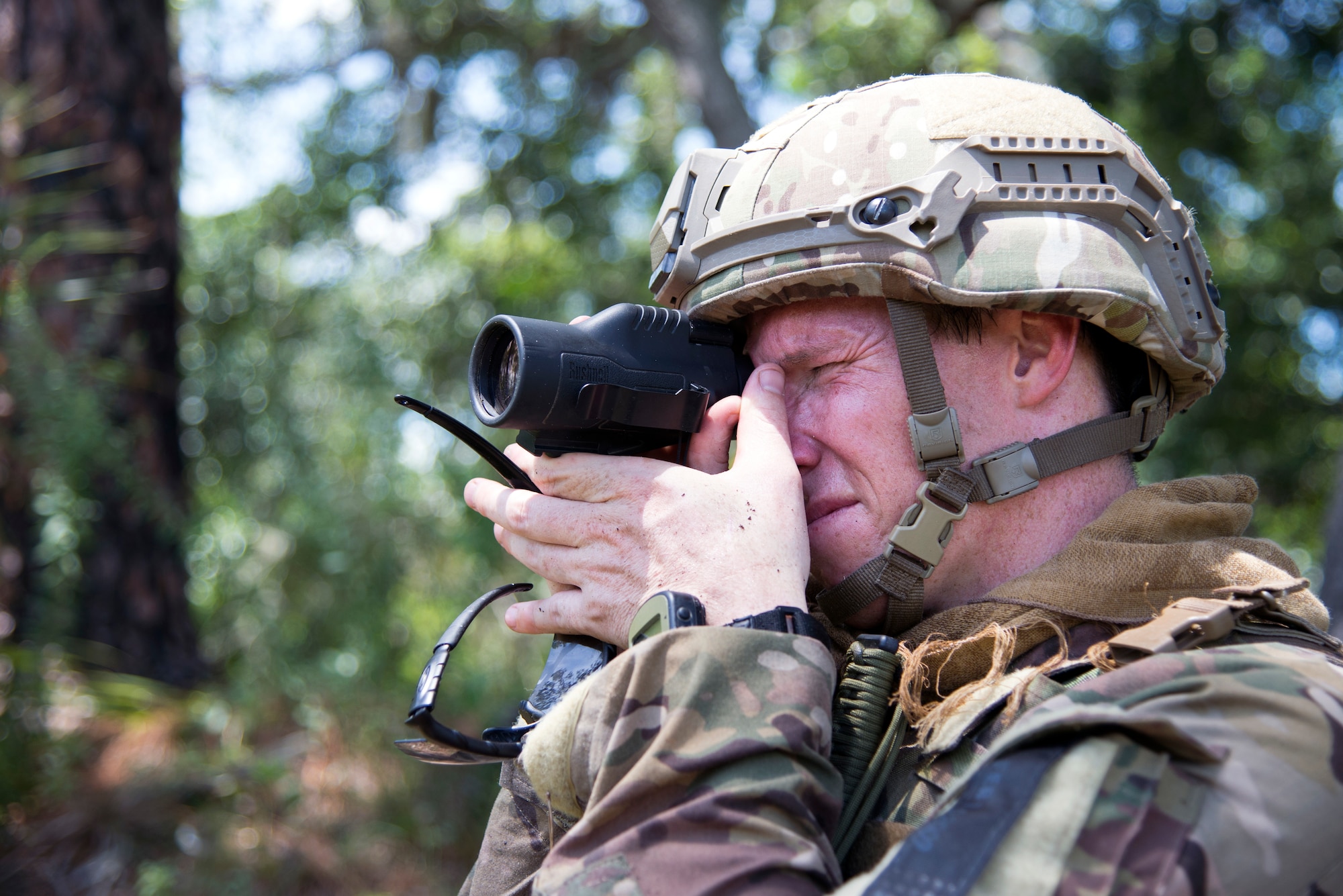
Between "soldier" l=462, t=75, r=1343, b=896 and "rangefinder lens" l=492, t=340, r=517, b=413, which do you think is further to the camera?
"rangefinder lens" l=492, t=340, r=517, b=413

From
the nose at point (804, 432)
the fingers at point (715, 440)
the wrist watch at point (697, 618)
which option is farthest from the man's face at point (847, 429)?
the wrist watch at point (697, 618)

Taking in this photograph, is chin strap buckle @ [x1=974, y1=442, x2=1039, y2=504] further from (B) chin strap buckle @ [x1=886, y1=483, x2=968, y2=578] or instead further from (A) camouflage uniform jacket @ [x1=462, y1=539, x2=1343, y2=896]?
(A) camouflage uniform jacket @ [x1=462, y1=539, x2=1343, y2=896]

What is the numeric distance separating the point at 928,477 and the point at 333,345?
3.99m

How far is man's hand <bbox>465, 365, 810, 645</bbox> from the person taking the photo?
1553 mm

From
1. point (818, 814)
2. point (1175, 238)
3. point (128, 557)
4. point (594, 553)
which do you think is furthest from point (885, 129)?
point (128, 557)

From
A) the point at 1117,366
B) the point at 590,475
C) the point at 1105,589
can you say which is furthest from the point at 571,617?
the point at 1117,366

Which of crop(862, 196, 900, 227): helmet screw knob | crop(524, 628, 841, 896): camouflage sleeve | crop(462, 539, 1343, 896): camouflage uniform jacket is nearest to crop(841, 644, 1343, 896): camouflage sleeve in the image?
crop(462, 539, 1343, 896): camouflage uniform jacket

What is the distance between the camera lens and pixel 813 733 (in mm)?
1318

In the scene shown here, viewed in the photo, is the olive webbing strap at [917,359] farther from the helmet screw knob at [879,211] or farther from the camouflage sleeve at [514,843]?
the camouflage sleeve at [514,843]

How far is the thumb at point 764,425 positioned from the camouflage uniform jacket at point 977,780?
35 cm

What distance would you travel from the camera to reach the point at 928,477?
1.72 metres

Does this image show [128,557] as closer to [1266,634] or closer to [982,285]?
[982,285]

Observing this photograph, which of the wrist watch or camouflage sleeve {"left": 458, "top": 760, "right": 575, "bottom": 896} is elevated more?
the wrist watch

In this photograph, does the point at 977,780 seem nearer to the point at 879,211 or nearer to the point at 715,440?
the point at 715,440
